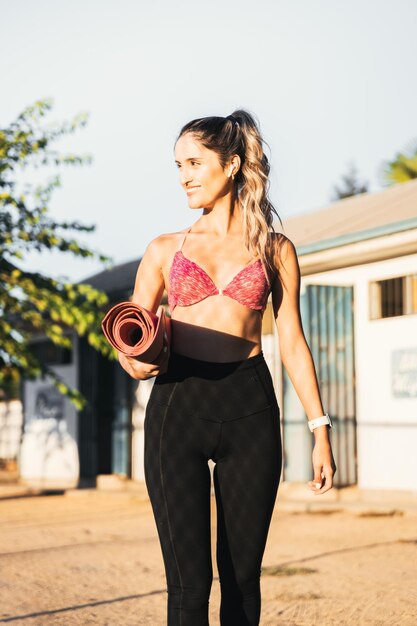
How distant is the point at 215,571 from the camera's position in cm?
746

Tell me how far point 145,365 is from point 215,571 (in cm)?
489

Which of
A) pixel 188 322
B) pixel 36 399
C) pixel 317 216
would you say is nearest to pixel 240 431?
pixel 188 322

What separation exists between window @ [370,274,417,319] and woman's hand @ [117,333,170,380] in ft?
33.6

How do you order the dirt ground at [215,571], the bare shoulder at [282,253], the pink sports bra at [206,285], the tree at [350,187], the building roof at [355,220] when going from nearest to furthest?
the pink sports bra at [206,285] → the bare shoulder at [282,253] → the dirt ground at [215,571] → the building roof at [355,220] → the tree at [350,187]

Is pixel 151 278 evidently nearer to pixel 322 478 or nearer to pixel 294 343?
pixel 294 343

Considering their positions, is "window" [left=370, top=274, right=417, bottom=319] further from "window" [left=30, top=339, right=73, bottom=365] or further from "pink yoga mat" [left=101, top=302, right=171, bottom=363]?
"pink yoga mat" [left=101, top=302, right=171, bottom=363]

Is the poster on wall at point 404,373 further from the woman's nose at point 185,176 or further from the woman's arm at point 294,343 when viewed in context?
the woman's nose at point 185,176

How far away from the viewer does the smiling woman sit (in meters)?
3.02

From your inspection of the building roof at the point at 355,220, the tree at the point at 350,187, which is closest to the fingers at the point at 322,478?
the building roof at the point at 355,220

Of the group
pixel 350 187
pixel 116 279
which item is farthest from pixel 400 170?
pixel 350 187

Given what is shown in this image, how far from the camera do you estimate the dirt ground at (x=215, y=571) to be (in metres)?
5.79

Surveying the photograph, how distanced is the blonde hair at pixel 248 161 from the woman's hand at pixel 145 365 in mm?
477

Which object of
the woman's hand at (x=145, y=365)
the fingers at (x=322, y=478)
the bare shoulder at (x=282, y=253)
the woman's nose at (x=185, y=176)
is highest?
the woman's nose at (x=185, y=176)

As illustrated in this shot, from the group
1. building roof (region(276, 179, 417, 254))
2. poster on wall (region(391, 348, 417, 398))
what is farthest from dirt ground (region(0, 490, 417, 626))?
building roof (region(276, 179, 417, 254))
